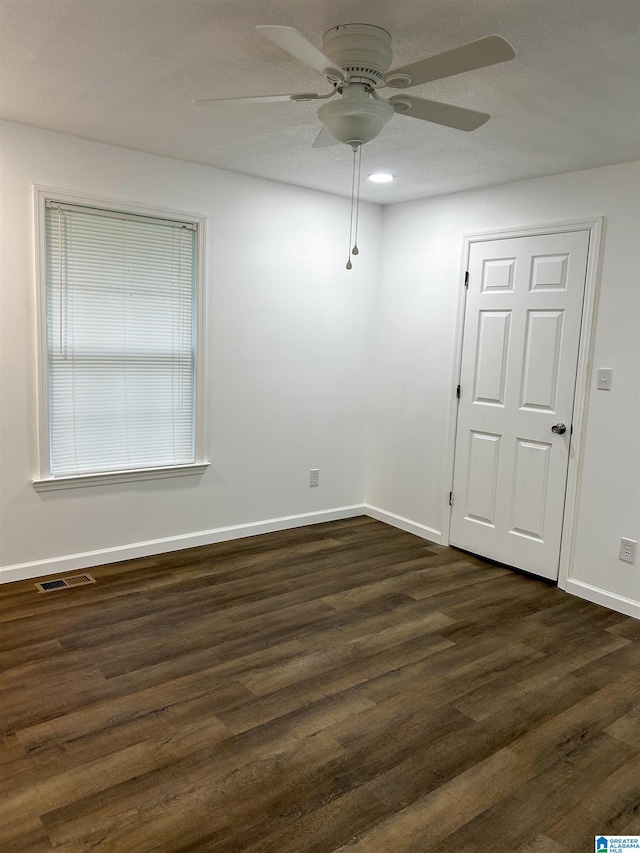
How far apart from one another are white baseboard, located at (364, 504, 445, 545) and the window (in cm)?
160

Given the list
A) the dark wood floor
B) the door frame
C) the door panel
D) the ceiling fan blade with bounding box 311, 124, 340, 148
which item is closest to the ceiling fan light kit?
the ceiling fan blade with bounding box 311, 124, 340, 148

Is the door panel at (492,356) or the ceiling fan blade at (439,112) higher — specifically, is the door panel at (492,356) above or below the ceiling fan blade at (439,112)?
below

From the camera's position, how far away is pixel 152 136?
317 cm

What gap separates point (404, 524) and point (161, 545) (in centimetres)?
180

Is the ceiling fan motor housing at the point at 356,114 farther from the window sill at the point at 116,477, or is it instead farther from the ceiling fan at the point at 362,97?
the window sill at the point at 116,477

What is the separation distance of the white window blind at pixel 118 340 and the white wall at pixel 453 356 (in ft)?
5.18

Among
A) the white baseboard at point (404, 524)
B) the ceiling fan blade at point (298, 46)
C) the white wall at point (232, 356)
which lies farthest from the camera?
the white baseboard at point (404, 524)

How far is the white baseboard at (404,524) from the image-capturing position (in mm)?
4383

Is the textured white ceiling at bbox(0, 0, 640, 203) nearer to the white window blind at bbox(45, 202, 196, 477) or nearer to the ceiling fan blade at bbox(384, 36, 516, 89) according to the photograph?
the ceiling fan blade at bbox(384, 36, 516, 89)

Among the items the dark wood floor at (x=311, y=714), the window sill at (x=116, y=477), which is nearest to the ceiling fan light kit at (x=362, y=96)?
the dark wood floor at (x=311, y=714)

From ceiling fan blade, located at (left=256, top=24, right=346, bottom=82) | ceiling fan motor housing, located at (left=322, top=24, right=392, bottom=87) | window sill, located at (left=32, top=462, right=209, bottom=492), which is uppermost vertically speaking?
ceiling fan motor housing, located at (left=322, top=24, right=392, bottom=87)

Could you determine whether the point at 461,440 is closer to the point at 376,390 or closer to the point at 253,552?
the point at 376,390

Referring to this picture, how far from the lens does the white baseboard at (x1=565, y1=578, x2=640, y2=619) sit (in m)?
3.28

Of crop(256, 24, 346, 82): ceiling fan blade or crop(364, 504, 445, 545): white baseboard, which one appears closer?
crop(256, 24, 346, 82): ceiling fan blade
